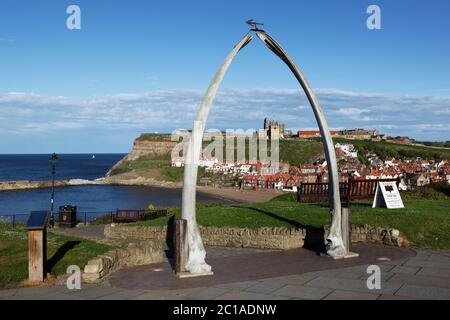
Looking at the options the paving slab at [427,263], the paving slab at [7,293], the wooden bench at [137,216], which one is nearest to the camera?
the paving slab at [7,293]

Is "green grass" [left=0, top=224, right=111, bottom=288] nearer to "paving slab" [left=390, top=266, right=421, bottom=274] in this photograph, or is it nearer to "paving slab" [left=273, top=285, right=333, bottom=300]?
"paving slab" [left=273, top=285, right=333, bottom=300]

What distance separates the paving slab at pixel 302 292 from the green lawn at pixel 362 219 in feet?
21.1

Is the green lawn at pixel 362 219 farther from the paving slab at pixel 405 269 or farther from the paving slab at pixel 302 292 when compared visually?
the paving slab at pixel 302 292

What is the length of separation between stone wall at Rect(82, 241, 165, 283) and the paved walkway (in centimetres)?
26

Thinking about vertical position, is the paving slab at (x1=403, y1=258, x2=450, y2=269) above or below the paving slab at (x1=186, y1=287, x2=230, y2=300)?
above

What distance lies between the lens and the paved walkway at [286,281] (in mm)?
9023

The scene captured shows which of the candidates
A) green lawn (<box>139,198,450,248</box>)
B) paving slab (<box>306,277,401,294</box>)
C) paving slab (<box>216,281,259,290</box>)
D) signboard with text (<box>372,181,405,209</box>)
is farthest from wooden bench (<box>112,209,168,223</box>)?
paving slab (<box>306,277,401,294</box>)

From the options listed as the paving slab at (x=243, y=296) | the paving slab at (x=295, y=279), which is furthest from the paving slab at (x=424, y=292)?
the paving slab at (x=243, y=296)

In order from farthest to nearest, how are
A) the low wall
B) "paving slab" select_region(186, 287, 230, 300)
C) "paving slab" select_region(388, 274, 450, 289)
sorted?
the low wall
"paving slab" select_region(388, 274, 450, 289)
"paving slab" select_region(186, 287, 230, 300)

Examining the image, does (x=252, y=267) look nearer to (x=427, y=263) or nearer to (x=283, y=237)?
(x=283, y=237)

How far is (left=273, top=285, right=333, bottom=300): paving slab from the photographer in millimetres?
8784

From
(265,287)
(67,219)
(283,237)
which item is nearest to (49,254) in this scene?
(265,287)

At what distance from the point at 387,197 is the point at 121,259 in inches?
458
